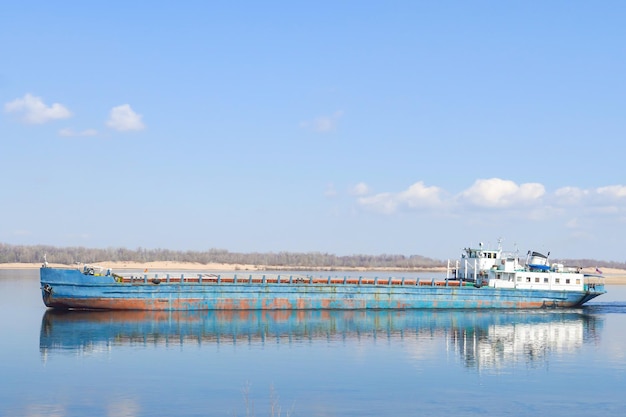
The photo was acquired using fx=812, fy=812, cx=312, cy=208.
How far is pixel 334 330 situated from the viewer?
187 feet

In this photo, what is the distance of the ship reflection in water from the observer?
4909 cm

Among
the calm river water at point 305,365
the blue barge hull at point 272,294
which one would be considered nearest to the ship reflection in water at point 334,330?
the calm river water at point 305,365

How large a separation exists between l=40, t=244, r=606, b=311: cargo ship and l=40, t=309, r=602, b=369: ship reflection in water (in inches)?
39.7

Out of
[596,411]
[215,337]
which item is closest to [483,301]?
[215,337]

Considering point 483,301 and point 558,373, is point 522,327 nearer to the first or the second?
point 483,301

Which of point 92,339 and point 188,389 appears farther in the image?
point 92,339

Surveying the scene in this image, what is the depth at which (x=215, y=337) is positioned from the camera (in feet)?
171

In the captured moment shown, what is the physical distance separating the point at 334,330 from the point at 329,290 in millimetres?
12687

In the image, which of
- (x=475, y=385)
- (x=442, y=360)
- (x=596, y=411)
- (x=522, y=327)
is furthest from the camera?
(x=522, y=327)

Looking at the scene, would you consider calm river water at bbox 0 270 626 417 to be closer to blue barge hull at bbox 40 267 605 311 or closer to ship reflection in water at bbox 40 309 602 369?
ship reflection in water at bbox 40 309 602 369

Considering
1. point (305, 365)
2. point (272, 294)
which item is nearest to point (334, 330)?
point (272, 294)

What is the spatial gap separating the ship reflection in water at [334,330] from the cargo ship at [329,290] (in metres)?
1.01

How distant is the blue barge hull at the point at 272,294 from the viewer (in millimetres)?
64188

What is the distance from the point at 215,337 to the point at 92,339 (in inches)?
300
